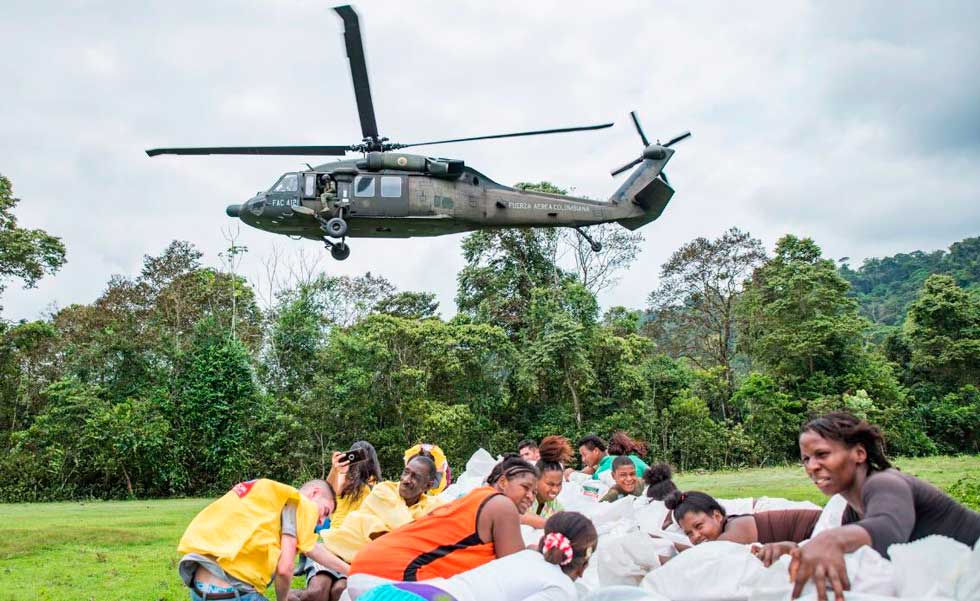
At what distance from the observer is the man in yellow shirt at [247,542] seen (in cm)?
333

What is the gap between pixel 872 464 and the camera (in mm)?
2707

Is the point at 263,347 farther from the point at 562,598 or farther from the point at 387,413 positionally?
the point at 562,598

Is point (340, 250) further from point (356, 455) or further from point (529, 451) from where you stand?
point (356, 455)

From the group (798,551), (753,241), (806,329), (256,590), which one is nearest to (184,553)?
(256,590)

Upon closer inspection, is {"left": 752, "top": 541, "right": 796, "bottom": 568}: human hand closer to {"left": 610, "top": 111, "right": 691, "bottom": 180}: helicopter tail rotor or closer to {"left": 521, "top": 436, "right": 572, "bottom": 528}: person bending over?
{"left": 521, "top": 436, "right": 572, "bottom": 528}: person bending over

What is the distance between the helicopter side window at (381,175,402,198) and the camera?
10992mm

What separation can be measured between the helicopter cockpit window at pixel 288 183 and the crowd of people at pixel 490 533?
729 centimetres

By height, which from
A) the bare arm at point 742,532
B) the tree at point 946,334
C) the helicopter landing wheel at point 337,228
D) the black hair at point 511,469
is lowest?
the bare arm at point 742,532

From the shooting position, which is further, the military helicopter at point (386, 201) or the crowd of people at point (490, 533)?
the military helicopter at point (386, 201)

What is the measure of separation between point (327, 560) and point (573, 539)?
1790 mm

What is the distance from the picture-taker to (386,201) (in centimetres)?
1102

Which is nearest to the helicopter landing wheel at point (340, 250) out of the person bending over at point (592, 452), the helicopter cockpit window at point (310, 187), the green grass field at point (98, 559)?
the helicopter cockpit window at point (310, 187)

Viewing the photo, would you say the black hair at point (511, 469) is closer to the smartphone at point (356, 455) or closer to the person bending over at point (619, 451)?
the smartphone at point (356, 455)

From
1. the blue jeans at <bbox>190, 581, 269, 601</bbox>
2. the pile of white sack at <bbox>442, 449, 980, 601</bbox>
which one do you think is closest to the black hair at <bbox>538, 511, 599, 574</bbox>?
the pile of white sack at <bbox>442, 449, 980, 601</bbox>
